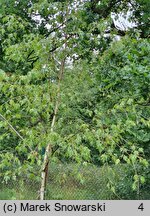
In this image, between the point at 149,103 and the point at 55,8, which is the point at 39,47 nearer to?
the point at 55,8

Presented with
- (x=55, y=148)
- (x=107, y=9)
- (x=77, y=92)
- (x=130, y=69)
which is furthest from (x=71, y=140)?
(x=107, y=9)

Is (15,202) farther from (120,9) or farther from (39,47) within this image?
(120,9)

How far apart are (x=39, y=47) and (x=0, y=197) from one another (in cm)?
283

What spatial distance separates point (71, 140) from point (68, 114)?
0.39 meters

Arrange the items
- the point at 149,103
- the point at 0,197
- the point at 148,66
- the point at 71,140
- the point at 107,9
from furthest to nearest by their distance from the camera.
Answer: the point at 107,9
the point at 0,197
the point at 149,103
the point at 148,66
the point at 71,140

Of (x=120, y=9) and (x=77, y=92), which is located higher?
(x=120, y=9)

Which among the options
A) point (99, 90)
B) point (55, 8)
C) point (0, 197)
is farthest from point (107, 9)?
point (0, 197)

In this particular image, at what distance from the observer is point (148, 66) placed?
9.90 feet

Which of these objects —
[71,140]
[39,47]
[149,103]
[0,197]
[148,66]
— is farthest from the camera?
[0,197]

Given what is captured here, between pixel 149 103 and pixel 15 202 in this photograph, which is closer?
pixel 15 202

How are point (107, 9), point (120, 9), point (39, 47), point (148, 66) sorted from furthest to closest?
point (120, 9) < point (107, 9) < point (148, 66) < point (39, 47)

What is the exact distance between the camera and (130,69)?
3.08 metres

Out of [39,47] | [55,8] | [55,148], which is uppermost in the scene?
[55,8]

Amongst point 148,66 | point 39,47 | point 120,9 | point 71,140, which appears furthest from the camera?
point 120,9
